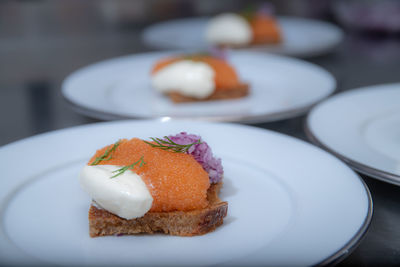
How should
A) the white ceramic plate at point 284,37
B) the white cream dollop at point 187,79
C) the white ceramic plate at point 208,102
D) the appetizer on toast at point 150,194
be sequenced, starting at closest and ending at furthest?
the appetizer on toast at point 150,194, the white ceramic plate at point 208,102, the white cream dollop at point 187,79, the white ceramic plate at point 284,37

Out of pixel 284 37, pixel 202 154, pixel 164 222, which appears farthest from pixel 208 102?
pixel 284 37

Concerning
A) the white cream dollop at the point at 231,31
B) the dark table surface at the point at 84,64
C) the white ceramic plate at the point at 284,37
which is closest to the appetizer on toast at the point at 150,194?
the dark table surface at the point at 84,64

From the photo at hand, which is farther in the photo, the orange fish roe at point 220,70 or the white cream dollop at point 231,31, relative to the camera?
the white cream dollop at point 231,31

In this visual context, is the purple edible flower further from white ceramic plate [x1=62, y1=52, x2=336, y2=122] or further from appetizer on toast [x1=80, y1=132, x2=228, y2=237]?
white ceramic plate [x1=62, y1=52, x2=336, y2=122]

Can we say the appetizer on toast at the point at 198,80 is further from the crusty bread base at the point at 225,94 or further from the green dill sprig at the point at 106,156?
the green dill sprig at the point at 106,156

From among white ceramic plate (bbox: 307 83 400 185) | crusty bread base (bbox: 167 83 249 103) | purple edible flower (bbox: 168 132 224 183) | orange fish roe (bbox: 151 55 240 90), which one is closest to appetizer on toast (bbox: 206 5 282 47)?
orange fish roe (bbox: 151 55 240 90)

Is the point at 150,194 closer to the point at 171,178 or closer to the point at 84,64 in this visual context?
the point at 171,178

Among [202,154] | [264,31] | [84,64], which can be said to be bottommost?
[84,64]
